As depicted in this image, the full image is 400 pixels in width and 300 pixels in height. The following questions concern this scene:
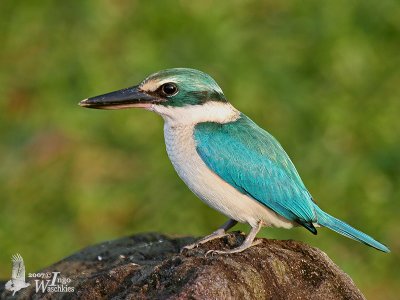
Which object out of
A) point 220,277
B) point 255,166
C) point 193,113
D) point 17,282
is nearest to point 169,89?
point 193,113

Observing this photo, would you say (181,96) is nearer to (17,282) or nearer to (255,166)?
(255,166)

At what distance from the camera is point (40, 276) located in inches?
193

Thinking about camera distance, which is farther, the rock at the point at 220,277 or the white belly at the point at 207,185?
the white belly at the point at 207,185

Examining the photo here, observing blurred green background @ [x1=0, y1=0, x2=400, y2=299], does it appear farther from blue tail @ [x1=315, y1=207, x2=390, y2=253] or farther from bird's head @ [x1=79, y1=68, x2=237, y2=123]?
bird's head @ [x1=79, y1=68, x2=237, y2=123]

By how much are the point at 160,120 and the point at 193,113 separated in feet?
12.6

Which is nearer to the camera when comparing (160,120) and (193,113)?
(193,113)

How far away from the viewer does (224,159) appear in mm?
4758

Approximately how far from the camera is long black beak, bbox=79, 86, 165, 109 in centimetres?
487

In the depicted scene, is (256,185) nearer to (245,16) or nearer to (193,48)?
(193,48)

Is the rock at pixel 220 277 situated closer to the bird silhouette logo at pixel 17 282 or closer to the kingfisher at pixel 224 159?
the bird silhouette logo at pixel 17 282

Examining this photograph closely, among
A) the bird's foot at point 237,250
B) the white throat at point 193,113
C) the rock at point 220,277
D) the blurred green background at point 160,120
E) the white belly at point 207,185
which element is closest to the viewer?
the rock at point 220,277

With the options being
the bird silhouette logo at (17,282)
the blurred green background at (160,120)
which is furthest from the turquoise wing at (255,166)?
the blurred green background at (160,120)

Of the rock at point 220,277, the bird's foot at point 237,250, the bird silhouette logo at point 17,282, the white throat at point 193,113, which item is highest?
the white throat at point 193,113

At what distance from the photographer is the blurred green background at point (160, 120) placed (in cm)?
790
